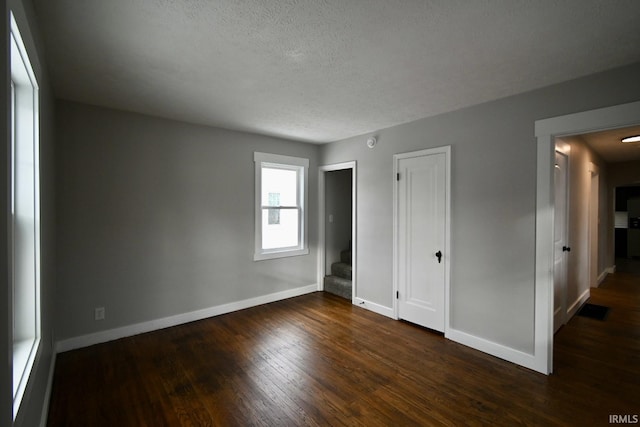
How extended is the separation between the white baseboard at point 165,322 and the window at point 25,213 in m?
1.55

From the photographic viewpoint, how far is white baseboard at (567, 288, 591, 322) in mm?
3766

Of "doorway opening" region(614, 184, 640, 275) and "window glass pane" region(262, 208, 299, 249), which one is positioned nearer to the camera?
"window glass pane" region(262, 208, 299, 249)

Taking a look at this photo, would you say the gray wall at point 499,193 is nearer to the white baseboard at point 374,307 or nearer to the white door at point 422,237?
the white door at point 422,237

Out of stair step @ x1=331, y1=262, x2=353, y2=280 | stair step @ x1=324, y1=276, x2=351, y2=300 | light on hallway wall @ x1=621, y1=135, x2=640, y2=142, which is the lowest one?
stair step @ x1=324, y1=276, x2=351, y2=300

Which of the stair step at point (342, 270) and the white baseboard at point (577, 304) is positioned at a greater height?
the stair step at point (342, 270)

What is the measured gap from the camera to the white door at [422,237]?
3.30m

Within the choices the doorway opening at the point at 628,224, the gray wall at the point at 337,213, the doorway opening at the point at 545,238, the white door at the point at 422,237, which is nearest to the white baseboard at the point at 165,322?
the gray wall at the point at 337,213

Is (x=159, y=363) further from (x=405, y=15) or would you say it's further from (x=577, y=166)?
(x=577, y=166)

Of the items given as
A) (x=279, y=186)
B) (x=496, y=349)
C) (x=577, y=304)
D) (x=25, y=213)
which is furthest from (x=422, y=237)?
(x=25, y=213)

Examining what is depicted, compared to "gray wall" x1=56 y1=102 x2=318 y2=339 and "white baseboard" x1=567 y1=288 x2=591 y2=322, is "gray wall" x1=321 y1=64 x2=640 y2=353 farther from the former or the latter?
"gray wall" x1=56 y1=102 x2=318 y2=339

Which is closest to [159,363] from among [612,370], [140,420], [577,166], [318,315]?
[140,420]

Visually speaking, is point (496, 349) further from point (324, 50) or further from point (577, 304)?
point (324, 50)

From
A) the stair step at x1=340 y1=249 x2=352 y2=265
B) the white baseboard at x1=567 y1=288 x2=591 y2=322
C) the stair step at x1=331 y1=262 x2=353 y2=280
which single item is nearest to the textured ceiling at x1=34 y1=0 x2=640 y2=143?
the stair step at x1=331 y1=262 x2=353 y2=280

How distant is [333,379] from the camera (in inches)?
96.7
